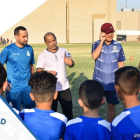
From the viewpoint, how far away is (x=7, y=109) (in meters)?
1.88

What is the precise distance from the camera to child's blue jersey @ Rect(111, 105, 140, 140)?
89.7 inches

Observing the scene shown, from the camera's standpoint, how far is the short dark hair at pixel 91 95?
2.63 m

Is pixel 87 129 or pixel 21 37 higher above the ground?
pixel 21 37

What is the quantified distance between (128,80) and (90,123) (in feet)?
1.93

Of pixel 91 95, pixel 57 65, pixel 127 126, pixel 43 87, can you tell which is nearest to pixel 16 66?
pixel 57 65

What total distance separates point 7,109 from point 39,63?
9.11 ft

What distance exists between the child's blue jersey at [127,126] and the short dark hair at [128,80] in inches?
8.9

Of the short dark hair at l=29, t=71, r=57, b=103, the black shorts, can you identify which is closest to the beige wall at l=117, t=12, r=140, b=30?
the black shorts

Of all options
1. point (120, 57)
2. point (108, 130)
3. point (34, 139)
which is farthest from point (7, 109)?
point (120, 57)

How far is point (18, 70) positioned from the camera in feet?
15.0

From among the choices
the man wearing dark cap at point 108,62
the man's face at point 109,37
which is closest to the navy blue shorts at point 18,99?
Answer: the man wearing dark cap at point 108,62

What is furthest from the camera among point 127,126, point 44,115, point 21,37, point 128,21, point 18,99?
point 128,21

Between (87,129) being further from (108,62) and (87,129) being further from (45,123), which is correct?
(108,62)

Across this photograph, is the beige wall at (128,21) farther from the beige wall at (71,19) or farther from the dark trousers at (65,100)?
the dark trousers at (65,100)
